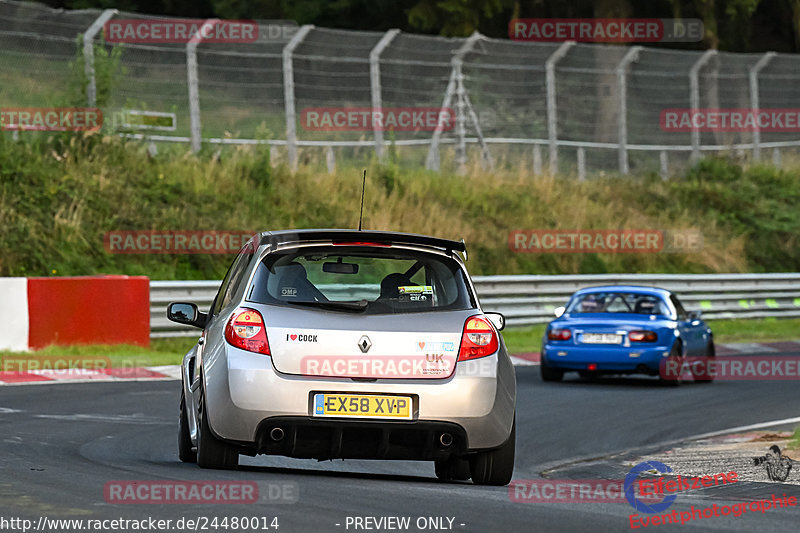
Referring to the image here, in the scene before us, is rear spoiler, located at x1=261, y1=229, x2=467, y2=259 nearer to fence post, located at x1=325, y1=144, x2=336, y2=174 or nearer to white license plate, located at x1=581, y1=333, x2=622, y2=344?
white license plate, located at x1=581, y1=333, x2=622, y2=344

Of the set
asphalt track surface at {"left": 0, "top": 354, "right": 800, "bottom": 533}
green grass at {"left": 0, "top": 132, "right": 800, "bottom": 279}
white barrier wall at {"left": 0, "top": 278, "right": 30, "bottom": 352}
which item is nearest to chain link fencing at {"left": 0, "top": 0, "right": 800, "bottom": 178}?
green grass at {"left": 0, "top": 132, "right": 800, "bottom": 279}

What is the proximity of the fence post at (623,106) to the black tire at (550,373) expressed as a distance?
1616 centimetres

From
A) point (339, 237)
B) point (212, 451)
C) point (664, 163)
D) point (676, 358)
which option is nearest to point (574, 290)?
point (676, 358)

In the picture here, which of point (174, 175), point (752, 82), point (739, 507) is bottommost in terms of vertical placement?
point (739, 507)

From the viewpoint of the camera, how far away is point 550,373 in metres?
20.0

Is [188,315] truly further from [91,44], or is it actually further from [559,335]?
[91,44]

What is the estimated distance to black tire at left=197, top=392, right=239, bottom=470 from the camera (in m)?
8.98

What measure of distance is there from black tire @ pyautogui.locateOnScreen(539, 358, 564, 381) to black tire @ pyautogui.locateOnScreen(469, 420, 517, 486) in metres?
10.6

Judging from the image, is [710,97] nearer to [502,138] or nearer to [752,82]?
[752,82]

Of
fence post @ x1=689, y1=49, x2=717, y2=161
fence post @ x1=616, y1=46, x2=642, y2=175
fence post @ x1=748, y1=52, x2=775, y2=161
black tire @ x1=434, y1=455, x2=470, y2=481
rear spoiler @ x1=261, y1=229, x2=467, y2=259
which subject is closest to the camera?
rear spoiler @ x1=261, y1=229, x2=467, y2=259

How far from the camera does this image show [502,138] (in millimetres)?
34531

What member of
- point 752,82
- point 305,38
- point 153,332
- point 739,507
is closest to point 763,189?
point 752,82

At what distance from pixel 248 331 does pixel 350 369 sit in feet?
2.08

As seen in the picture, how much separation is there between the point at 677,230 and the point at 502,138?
15.4 feet
